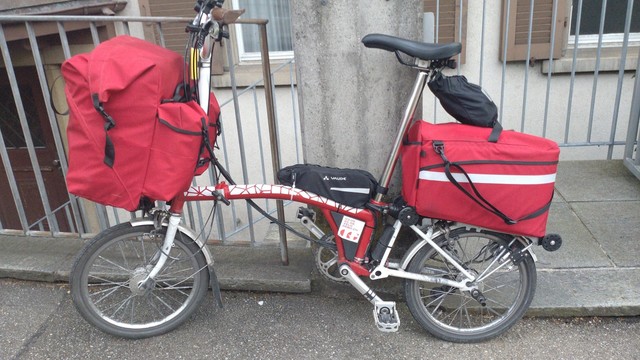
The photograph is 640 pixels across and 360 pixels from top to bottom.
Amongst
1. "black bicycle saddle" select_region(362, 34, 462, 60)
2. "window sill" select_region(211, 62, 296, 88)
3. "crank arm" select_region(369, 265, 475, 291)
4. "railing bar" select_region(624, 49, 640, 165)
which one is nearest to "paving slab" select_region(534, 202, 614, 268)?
"crank arm" select_region(369, 265, 475, 291)

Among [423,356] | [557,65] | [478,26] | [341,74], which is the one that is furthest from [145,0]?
[423,356]

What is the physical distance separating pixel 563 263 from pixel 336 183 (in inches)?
59.9

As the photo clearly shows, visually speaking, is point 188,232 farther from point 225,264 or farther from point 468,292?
point 468,292

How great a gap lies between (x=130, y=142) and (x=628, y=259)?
9.12ft

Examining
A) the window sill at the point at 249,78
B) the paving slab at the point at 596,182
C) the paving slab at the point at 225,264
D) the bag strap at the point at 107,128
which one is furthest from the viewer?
the window sill at the point at 249,78

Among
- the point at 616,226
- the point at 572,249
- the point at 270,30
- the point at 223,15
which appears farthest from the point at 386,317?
the point at 270,30

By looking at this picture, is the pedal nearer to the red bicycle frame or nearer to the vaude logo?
the red bicycle frame

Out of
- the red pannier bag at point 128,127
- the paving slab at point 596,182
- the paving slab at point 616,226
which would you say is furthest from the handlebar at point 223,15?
the paving slab at point 596,182

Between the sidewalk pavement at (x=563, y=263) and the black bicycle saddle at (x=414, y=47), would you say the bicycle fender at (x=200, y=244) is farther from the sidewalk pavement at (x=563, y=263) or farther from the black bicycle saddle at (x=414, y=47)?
the black bicycle saddle at (x=414, y=47)

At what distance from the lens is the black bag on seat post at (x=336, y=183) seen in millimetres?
2547

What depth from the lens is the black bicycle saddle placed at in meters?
2.32

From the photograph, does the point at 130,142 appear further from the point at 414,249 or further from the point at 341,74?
the point at 414,249

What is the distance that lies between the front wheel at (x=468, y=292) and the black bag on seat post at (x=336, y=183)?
405 millimetres

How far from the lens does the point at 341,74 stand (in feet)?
8.71
